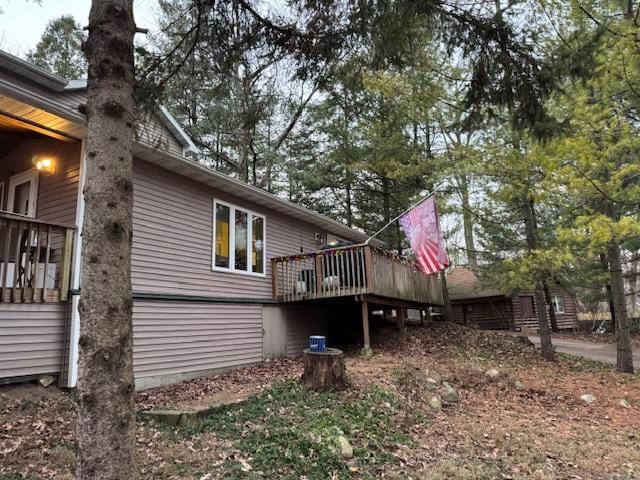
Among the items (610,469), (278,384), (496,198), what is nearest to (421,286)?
(496,198)

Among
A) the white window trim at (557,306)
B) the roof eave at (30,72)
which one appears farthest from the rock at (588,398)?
the white window trim at (557,306)

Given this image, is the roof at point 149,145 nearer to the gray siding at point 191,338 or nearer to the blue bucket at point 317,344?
the gray siding at point 191,338

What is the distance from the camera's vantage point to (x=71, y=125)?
21.9 ft

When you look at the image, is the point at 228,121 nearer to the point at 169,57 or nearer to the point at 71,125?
the point at 71,125

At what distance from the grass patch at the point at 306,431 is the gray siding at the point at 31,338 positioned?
2.68 meters

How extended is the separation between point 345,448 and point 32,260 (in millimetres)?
5691

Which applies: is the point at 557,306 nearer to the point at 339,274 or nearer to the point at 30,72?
the point at 339,274

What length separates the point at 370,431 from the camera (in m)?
5.41

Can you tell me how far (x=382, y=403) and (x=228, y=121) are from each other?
15.6 metres

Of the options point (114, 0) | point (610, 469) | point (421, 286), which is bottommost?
point (610, 469)

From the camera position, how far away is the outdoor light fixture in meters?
7.61

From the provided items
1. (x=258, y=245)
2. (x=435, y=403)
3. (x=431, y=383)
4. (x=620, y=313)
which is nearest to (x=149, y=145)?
(x=258, y=245)

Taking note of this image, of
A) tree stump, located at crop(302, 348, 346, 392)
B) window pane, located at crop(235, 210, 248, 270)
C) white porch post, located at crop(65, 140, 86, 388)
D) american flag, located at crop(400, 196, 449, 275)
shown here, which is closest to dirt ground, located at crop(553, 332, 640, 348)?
american flag, located at crop(400, 196, 449, 275)

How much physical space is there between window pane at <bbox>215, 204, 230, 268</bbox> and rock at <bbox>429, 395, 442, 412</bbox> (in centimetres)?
528
